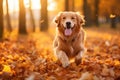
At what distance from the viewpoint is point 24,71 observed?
732 cm

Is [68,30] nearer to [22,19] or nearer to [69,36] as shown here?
[69,36]

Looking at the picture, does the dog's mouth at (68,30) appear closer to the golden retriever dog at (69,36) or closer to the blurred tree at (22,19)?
the golden retriever dog at (69,36)

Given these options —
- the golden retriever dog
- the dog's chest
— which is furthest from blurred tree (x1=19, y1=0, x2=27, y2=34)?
the dog's chest

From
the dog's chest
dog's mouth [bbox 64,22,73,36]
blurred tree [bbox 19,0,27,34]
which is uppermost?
dog's mouth [bbox 64,22,73,36]

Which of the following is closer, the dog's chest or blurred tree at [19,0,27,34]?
the dog's chest

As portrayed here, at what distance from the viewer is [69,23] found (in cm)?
887

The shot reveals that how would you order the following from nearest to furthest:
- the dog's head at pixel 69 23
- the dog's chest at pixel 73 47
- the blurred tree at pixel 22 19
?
the dog's head at pixel 69 23 < the dog's chest at pixel 73 47 < the blurred tree at pixel 22 19

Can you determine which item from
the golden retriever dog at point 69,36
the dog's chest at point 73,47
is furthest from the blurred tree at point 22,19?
the dog's chest at point 73,47

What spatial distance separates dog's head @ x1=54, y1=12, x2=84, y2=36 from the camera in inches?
352

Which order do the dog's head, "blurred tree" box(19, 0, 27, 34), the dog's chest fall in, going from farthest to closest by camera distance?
"blurred tree" box(19, 0, 27, 34), the dog's chest, the dog's head

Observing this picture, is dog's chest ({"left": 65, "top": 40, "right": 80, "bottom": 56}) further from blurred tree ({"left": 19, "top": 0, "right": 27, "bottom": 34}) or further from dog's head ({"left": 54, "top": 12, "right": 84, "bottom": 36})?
blurred tree ({"left": 19, "top": 0, "right": 27, "bottom": 34})

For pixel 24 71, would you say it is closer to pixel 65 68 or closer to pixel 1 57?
pixel 65 68

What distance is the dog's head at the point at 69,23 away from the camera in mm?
8930

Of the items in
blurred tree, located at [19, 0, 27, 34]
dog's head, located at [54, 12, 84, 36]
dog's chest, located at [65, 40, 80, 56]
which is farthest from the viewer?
blurred tree, located at [19, 0, 27, 34]
